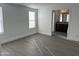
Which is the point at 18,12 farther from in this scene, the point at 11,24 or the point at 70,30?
the point at 70,30

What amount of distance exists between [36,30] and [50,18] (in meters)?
1.76

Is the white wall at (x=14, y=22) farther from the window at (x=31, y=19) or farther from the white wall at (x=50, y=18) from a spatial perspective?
the white wall at (x=50, y=18)

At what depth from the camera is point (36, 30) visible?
8273mm

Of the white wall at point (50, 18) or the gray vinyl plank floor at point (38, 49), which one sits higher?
the white wall at point (50, 18)

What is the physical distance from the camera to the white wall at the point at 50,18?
5732 millimetres

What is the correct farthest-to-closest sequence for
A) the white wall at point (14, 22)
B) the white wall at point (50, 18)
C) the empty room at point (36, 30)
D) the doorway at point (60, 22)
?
the doorway at point (60, 22) < the white wall at point (50, 18) < the white wall at point (14, 22) < the empty room at point (36, 30)

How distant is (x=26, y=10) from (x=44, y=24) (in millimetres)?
1925

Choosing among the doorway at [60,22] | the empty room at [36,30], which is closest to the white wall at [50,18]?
the empty room at [36,30]

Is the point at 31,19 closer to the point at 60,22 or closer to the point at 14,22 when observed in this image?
the point at 14,22

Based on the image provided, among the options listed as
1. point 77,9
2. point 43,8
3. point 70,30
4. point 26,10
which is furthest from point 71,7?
point 26,10

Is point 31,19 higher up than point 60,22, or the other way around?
point 31,19

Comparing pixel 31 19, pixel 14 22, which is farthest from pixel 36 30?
pixel 14 22

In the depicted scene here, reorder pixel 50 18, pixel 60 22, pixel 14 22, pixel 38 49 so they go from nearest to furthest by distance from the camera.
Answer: pixel 38 49, pixel 14 22, pixel 50 18, pixel 60 22

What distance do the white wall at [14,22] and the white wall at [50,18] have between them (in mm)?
867
